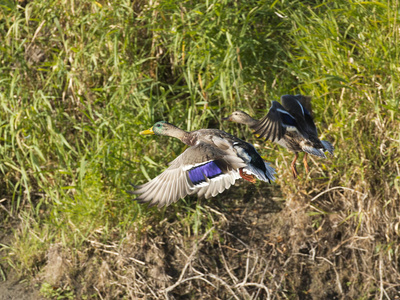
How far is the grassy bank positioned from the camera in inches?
206

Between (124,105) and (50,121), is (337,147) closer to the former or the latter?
(124,105)

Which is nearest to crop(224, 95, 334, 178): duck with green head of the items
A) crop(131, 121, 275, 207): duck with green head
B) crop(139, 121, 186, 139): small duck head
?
crop(131, 121, 275, 207): duck with green head

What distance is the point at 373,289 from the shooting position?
5.38m

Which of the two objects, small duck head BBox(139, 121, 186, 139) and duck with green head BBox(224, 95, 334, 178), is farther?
small duck head BBox(139, 121, 186, 139)

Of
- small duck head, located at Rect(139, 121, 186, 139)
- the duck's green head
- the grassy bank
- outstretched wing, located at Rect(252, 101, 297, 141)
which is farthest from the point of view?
the grassy bank

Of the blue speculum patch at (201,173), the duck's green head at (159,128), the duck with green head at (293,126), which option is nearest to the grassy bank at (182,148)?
the duck's green head at (159,128)

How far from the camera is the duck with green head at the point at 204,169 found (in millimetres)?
4191

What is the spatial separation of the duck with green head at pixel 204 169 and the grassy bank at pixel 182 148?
3.06ft

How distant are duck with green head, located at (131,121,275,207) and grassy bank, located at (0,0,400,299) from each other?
0.93 m

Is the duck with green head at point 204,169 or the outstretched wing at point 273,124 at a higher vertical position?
the outstretched wing at point 273,124

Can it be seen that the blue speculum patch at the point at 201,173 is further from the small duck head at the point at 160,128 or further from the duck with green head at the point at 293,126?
the small duck head at the point at 160,128

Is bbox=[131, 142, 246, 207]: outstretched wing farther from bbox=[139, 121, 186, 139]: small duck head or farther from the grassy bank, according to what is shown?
the grassy bank

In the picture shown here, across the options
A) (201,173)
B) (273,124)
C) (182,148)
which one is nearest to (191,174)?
(201,173)

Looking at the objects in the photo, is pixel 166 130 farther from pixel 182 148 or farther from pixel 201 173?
pixel 182 148
